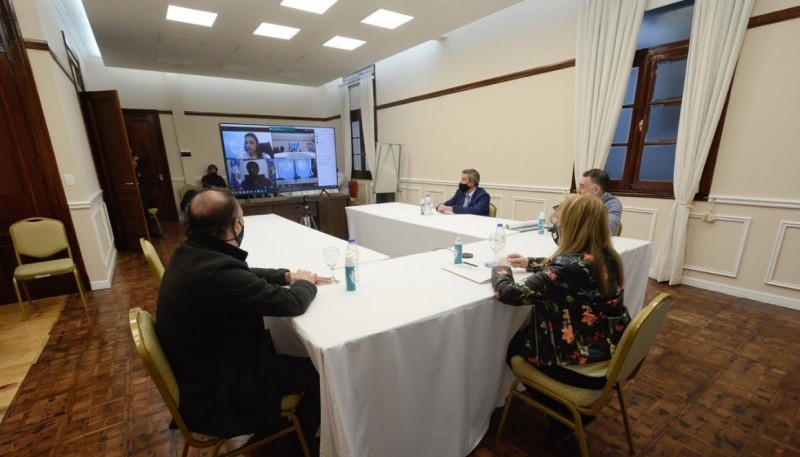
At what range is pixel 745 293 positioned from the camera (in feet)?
9.76

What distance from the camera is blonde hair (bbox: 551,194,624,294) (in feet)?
4.08

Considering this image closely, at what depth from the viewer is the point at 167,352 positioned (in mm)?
1130

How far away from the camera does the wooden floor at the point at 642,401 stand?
1546mm

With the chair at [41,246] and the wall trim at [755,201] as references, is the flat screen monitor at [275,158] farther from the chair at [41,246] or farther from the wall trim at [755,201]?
the wall trim at [755,201]

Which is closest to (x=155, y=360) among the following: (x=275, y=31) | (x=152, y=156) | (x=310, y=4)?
(x=310, y=4)

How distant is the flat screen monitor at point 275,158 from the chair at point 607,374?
177 inches

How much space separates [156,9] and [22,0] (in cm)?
102

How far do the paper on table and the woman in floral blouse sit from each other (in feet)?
0.80

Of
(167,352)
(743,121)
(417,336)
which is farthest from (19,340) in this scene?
(743,121)

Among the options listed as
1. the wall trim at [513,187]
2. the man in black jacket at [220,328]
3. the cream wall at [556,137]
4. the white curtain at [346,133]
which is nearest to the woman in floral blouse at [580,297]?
the man in black jacket at [220,328]

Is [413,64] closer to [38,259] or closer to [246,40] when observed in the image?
[246,40]

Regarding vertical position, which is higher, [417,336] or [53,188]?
[53,188]

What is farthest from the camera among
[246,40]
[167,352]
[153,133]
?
[153,133]

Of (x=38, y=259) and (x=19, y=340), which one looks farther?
(x=38, y=259)
